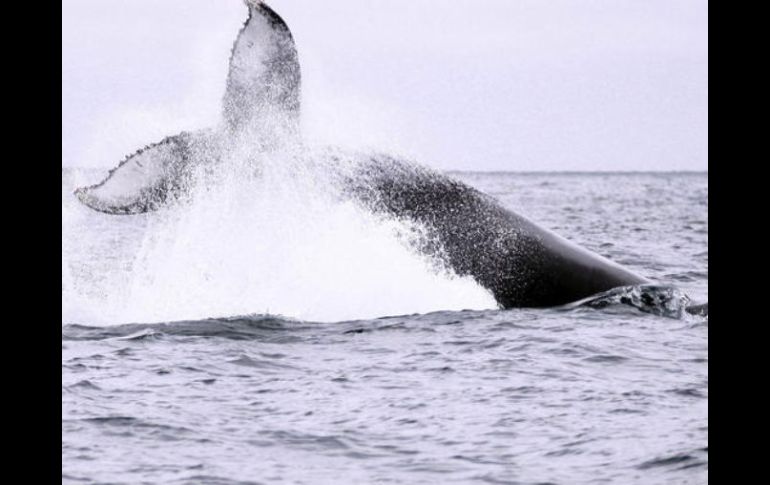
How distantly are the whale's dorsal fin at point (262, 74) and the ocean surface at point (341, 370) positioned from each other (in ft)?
3.53

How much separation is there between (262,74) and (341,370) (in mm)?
3122

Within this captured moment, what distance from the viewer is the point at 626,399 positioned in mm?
10359

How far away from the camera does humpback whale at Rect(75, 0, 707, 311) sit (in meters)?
12.0

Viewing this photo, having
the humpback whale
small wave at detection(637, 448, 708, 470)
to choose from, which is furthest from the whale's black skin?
small wave at detection(637, 448, 708, 470)

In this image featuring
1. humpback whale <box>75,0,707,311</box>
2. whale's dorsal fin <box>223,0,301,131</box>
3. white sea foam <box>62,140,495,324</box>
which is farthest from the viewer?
white sea foam <box>62,140,495,324</box>

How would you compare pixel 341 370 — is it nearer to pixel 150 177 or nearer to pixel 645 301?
pixel 150 177

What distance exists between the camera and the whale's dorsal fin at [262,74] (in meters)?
11.7

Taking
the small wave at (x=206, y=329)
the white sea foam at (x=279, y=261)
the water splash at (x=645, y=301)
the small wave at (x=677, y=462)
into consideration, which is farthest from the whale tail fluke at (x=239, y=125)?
the small wave at (x=677, y=462)

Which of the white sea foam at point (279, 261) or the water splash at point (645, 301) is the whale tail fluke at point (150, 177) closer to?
the white sea foam at point (279, 261)

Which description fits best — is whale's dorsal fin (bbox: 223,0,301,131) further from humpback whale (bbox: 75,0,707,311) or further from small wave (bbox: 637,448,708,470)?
small wave (bbox: 637,448,708,470)

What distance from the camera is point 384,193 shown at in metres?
13.4

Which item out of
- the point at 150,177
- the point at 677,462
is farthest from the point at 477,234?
the point at 677,462

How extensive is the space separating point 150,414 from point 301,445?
155 cm
